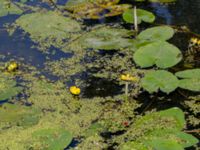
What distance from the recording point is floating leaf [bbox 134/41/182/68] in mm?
2014

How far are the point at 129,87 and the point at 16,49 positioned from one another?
2.11ft

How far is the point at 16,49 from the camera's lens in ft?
7.46

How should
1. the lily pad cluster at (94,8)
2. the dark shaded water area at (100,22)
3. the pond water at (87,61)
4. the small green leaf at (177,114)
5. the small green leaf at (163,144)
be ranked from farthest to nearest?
the lily pad cluster at (94,8) < the dark shaded water area at (100,22) < the pond water at (87,61) < the small green leaf at (177,114) < the small green leaf at (163,144)

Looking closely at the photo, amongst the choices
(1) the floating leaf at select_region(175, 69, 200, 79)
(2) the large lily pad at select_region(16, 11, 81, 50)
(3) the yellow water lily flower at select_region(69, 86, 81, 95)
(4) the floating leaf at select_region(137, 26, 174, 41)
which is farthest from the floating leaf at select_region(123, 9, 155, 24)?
(3) the yellow water lily flower at select_region(69, 86, 81, 95)

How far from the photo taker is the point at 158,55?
204 cm

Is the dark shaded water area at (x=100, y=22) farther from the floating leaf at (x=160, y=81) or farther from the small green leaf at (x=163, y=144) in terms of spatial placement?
the small green leaf at (x=163, y=144)

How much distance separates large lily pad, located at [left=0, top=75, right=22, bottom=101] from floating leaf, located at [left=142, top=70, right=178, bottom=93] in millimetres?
527

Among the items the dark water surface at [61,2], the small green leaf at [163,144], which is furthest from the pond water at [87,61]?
the small green leaf at [163,144]

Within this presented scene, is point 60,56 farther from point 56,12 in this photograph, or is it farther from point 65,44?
point 56,12

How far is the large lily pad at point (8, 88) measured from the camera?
6.20 ft

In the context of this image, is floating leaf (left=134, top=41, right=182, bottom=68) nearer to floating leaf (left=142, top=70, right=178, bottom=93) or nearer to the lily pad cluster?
floating leaf (left=142, top=70, right=178, bottom=93)

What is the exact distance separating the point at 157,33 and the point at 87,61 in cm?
37

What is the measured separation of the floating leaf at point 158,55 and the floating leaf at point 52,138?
54cm

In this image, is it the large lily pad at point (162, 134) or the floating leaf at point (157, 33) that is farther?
the floating leaf at point (157, 33)
